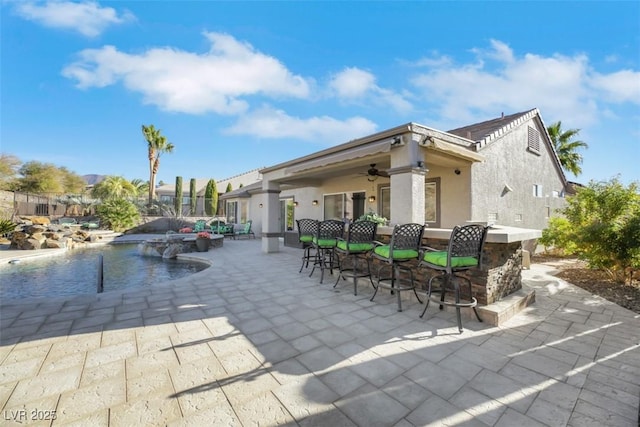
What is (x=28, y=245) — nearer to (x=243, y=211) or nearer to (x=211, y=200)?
(x=243, y=211)

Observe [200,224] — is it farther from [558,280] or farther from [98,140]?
[558,280]

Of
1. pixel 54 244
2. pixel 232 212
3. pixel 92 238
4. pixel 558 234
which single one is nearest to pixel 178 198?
pixel 232 212

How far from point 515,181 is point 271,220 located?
→ 8.61 m

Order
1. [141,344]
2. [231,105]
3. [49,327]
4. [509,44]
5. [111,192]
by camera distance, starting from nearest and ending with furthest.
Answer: [141,344], [49,327], [509,44], [231,105], [111,192]

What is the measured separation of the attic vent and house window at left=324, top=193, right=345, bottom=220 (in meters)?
7.14

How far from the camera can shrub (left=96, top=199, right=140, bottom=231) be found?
16.6 m

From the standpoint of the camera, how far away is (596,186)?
6.44m

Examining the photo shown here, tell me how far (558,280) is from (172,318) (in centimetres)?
751

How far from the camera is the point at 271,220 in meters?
9.15

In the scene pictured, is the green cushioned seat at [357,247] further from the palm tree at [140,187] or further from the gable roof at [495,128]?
the palm tree at [140,187]

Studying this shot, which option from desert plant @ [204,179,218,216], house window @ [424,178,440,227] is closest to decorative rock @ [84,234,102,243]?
desert plant @ [204,179,218,216]

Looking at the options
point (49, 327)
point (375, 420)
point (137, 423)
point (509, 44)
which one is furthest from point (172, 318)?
point (509, 44)

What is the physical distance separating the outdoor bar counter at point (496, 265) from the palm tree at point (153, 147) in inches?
933

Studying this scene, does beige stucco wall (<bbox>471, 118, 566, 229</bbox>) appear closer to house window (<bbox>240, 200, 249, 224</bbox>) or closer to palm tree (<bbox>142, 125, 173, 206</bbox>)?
house window (<bbox>240, 200, 249, 224</bbox>)
